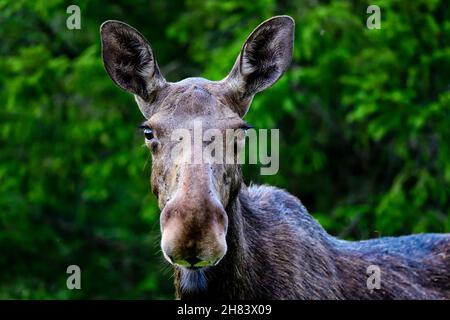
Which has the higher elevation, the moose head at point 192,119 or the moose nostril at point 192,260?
the moose head at point 192,119

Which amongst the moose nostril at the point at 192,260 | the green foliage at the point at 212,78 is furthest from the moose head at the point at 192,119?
the green foliage at the point at 212,78

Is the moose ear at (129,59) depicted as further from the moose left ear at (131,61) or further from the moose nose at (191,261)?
the moose nose at (191,261)

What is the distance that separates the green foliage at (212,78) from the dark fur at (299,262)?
19.2 ft

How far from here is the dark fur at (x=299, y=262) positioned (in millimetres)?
6105

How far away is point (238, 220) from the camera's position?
6219mm

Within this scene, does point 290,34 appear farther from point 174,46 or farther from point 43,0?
point 174,46

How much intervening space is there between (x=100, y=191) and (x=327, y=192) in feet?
13.4

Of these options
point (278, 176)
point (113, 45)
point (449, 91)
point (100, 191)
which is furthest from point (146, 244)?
point (113, 45)

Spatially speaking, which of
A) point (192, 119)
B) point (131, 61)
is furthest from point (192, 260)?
point (131, 61)

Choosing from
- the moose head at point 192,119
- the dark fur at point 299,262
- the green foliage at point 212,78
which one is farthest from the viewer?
the green foliage at point 212,78

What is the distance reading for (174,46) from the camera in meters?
17.7

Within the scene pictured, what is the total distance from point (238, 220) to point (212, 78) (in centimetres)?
784

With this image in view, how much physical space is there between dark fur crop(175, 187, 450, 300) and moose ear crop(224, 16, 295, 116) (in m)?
0.77

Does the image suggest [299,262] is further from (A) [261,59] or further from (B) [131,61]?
(B) [131,61]
